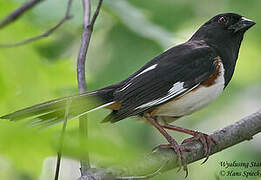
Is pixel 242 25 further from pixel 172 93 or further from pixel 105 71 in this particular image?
pixel 105 71

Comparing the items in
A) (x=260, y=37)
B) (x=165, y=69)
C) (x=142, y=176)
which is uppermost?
(x=260, y=37)

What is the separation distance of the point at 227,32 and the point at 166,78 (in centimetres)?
81

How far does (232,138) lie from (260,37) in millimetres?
2640

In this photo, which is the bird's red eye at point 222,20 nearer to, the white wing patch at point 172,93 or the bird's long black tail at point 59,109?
the white wing patch at point 172,93

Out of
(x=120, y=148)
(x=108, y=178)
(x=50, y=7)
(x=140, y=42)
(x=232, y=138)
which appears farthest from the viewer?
(x=140, y=42)

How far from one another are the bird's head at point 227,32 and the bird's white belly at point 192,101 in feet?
1.63

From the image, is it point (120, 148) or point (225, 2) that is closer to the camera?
point (120, 148)

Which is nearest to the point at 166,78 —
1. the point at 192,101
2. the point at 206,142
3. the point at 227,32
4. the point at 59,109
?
the point at 192,101

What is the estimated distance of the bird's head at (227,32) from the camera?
11.4ft

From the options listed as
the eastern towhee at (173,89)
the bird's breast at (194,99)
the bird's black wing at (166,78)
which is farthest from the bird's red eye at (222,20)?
the bird's breast at (194,99)

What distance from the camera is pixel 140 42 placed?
378 cm

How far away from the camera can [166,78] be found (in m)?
3.13

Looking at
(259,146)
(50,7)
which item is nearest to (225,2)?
(259,146)

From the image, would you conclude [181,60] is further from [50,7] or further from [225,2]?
[225,2]
